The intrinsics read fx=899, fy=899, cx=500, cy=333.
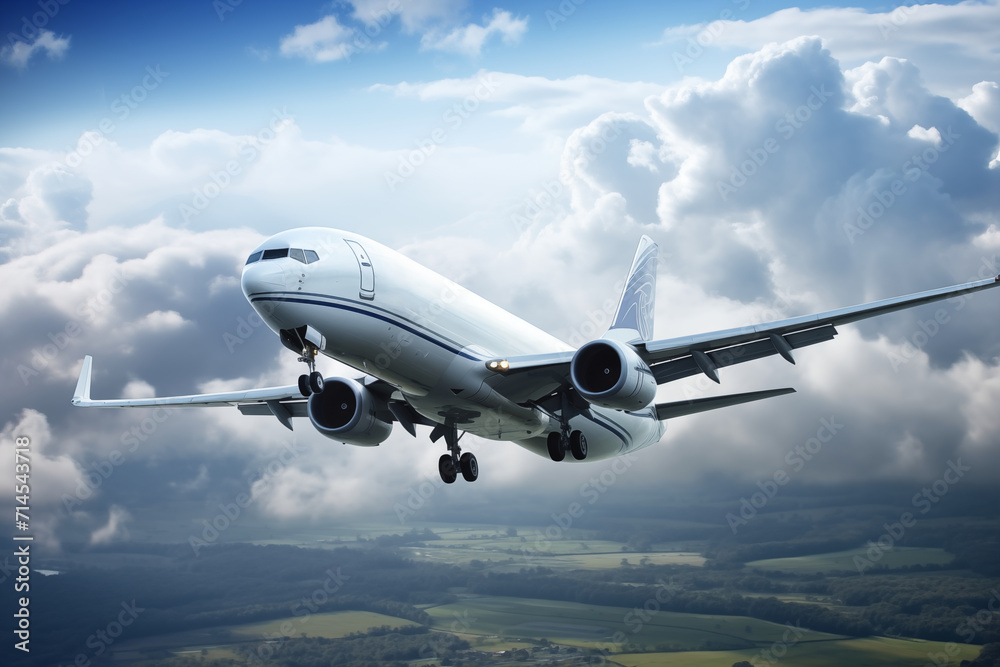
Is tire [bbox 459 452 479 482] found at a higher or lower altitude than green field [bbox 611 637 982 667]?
higher

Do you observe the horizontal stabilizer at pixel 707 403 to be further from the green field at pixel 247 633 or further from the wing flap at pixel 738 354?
the green field at pixel 247 633

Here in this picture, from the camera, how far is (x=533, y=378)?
85.6ft

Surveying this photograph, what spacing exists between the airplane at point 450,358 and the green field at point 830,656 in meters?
53.0

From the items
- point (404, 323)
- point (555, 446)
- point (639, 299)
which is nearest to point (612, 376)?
point (555, 446)

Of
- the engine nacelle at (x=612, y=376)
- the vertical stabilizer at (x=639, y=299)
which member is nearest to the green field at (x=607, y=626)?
the vertical stabilizer at (x=639, y=299)

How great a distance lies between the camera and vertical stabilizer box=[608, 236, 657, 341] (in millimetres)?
36875

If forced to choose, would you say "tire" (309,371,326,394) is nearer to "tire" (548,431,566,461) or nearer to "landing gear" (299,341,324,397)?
"landing gear" (299,341,324,397)

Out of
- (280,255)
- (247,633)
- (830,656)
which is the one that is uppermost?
(280,255)

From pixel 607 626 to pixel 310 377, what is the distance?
73.0 m

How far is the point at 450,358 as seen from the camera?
79.5 feet

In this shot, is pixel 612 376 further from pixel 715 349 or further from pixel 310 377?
pixel 310 377

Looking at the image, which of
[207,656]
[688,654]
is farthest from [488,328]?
[207,656]

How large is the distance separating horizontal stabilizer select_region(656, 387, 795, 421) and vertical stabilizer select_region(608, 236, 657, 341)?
4058mm

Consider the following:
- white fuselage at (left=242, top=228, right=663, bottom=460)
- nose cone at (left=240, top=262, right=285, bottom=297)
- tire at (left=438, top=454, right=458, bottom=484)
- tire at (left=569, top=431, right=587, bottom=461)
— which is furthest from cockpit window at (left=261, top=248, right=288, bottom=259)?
tire at (left=569, top=431, right=587, bottom=461)
